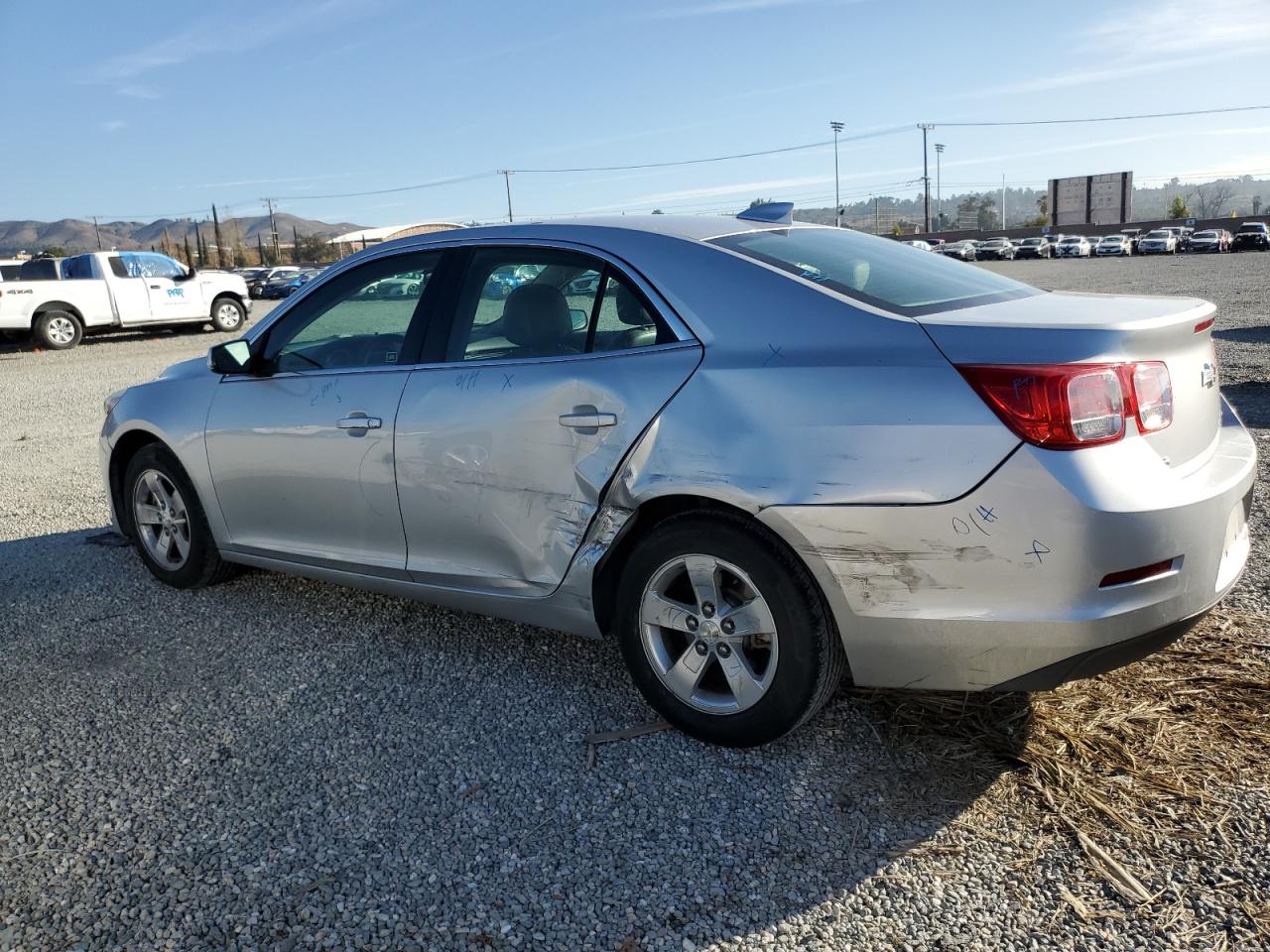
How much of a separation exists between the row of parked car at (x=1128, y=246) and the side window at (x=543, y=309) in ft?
181

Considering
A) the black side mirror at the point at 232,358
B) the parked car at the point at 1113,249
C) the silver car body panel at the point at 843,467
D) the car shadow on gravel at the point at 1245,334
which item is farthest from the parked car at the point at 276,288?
the parked car at the point at 1113,249

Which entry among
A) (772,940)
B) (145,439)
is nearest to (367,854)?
(772,940)

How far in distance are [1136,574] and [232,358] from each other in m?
3.45

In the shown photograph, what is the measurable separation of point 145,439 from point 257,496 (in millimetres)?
976

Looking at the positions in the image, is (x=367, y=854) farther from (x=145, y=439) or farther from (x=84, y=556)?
(x=84, y=556)

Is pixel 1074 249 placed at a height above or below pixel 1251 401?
below

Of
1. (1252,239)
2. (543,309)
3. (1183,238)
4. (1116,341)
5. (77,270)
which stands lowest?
(1183,238)

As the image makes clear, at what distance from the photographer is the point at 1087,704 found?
3.34m

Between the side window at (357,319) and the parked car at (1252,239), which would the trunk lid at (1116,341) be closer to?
the side window at (357,319)

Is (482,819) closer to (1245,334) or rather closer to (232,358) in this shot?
(232,358)

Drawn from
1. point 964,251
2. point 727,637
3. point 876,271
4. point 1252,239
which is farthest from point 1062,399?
point 964,251

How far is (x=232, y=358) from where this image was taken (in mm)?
4242

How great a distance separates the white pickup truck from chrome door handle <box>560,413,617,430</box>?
65.0ft

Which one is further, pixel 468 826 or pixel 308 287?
pixel 308 287
